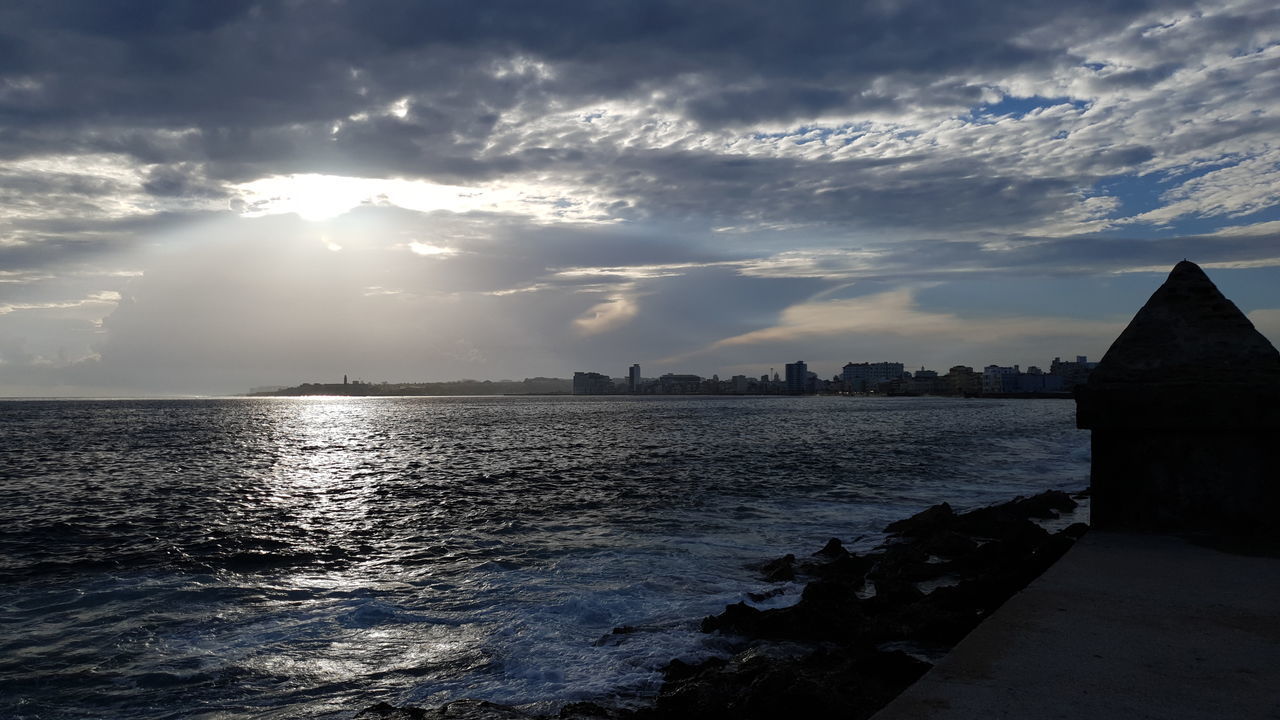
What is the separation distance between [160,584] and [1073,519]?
1953 centimetres

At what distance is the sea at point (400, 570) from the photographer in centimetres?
883

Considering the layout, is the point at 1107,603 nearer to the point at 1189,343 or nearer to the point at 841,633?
the point at 1189,343

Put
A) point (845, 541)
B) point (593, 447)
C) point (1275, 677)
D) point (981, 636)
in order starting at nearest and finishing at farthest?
point (1275, 677) < point (981, 636) < point (845, 541) < point (593, 447)

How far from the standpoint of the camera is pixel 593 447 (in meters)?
47.8

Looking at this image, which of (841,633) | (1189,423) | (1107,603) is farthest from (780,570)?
(1107,603)

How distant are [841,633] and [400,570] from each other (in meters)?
9.01

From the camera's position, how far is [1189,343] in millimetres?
7941

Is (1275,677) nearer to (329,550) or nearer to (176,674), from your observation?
(176,674)

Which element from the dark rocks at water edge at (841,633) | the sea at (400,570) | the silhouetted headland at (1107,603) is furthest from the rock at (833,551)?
the silhouetted headland at (1107,603)

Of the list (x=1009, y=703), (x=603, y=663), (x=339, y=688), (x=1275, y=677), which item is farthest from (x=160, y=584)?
(x=1275, y=677)

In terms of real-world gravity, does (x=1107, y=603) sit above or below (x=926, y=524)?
above

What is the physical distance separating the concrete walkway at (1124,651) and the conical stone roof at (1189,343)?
1992mm

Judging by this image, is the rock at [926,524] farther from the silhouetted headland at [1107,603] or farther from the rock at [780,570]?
the silhouetted headland at [1107,603]

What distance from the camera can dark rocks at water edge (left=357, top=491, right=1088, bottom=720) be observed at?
665cm
